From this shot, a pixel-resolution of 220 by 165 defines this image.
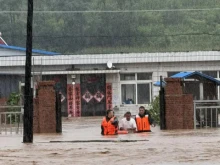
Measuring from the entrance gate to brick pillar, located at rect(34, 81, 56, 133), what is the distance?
521 cm

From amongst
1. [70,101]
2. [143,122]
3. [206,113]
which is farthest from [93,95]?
[143,122]

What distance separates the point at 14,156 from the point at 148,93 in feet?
131

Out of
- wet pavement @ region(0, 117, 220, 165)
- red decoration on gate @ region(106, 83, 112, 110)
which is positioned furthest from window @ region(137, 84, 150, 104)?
wet pavement @ region(0, 117, 220, 165)

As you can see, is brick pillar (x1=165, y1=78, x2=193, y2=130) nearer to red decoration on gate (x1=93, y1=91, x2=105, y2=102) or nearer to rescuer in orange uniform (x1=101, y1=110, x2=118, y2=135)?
rescuer in orange uniform (x1=101, y1=110, x2=118, y2=135)

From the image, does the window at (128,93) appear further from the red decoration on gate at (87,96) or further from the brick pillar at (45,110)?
the brick pillar at (45,110)

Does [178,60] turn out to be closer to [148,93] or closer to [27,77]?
[148,93]

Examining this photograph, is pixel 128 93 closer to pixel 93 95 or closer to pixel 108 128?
pixel 93 95

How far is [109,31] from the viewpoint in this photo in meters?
91.1

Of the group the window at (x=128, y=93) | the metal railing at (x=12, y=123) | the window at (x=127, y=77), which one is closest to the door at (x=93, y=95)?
the window at (x=127, y=77)

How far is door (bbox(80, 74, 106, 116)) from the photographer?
2238 inches

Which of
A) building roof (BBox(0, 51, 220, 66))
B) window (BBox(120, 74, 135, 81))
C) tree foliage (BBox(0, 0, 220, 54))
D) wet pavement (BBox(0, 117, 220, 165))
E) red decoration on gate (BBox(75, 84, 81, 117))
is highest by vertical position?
tree foliage (BBox(0, 0, 220, 54))

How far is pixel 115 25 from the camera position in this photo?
297ft

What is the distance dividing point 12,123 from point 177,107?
6.29 metres

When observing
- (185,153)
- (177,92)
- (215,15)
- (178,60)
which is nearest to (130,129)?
(177,92)
